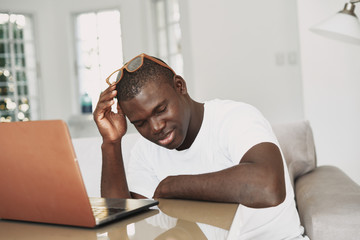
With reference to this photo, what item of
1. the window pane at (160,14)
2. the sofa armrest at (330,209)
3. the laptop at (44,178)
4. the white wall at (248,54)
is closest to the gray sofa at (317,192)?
the sofa armrest at (330,209)

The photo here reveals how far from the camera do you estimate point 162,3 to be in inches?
208

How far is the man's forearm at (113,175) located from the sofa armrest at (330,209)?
0.50 m

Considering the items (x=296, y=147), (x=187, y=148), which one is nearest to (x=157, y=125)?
(x=187, y=148)

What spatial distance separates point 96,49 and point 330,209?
198 inches

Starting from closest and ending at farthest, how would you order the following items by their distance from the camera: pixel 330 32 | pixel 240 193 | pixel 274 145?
pixel 240 193 → pixel 274 145 → pixel 330 32

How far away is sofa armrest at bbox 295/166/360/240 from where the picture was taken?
1.19m

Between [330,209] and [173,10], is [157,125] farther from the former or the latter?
[173,10]

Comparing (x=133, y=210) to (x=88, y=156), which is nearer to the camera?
(x=133, y=210)

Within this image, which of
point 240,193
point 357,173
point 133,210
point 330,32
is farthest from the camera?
point 357,173

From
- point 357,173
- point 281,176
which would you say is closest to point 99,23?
point 357,173

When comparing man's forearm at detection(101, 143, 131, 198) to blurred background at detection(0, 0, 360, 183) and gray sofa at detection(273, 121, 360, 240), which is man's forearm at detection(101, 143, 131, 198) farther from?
blurred background at detection(0, 0, 360, 183)

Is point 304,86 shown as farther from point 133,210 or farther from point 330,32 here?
point 133,210

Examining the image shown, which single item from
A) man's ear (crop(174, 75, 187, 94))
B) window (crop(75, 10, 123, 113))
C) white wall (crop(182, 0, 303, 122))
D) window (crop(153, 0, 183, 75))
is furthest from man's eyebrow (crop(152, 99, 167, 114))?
window (crop(75, 10, 123, 113))

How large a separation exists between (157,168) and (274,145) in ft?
1.23
